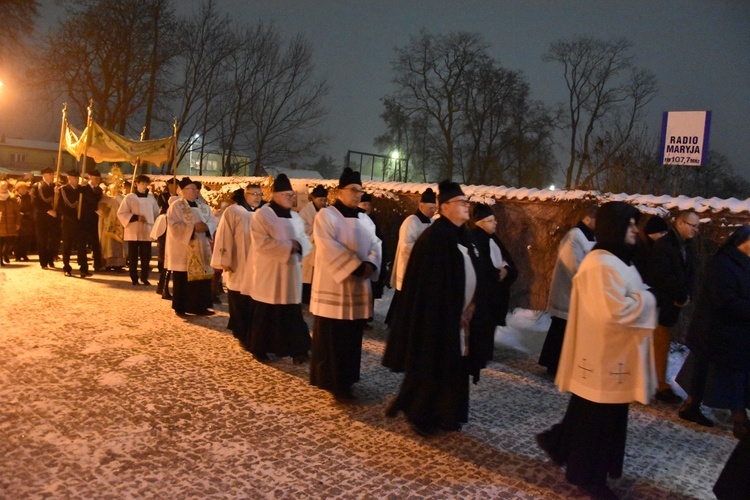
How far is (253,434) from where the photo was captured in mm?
4602

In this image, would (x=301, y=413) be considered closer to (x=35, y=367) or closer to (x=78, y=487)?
(x=78, y=487)

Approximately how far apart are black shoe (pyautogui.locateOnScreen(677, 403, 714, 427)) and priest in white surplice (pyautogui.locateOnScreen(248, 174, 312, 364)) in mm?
3928

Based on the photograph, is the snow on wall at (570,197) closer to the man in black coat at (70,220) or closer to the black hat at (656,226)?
the black hat at (656,226)

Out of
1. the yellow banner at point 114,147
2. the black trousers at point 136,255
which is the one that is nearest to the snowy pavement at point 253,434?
the black trousers at point 136,255

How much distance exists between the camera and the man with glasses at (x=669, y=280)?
5758 millimetres

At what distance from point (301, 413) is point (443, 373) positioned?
143cm

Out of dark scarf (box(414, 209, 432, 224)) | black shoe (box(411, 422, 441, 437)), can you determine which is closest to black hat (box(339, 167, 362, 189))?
dark scarf (box(414, 209, 432, 224))

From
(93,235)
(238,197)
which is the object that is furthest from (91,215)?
(238,197)

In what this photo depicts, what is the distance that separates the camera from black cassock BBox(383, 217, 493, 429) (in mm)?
4449

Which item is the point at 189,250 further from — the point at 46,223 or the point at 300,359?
the point at 46,223

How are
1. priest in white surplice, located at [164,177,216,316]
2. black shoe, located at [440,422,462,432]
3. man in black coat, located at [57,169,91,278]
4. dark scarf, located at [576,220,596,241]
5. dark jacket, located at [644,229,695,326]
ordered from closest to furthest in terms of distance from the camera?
black shoe, located at [440,422,462,432], dark jacket, located at [644,229,695,326], dark scarf, located at [576,220,596,241], priest in white surplice, located at [164,177,216,316], man in black coat, located at [57,169,91,278]

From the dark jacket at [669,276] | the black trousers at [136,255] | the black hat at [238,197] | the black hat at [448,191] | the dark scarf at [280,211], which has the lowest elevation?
the black trousers at [136,255]

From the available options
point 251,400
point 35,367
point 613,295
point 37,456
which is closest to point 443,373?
point 613,295

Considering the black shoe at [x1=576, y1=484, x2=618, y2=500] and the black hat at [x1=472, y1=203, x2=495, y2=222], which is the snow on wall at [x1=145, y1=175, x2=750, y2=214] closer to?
the black hat at [x1=472, y1=203, x2=495, y2=222]
